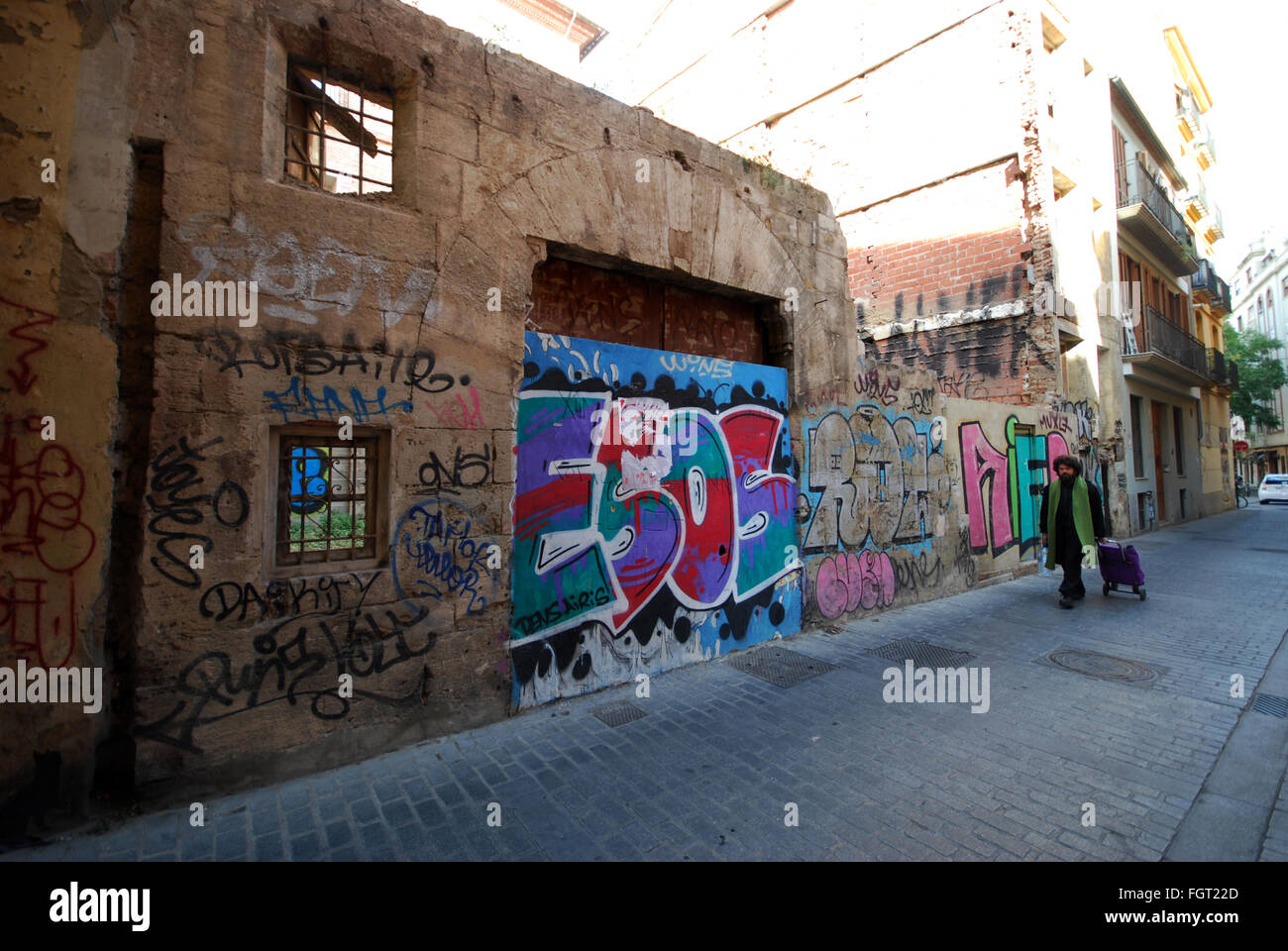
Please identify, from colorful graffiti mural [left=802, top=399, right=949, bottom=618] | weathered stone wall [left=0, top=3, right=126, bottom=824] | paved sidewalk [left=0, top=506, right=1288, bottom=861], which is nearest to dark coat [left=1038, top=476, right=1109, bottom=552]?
colorful graffiti mural [left=802, top=399, right=949, bottom=618]

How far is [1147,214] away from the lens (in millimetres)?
15133

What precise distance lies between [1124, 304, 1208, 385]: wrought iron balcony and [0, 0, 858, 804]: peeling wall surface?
1606 cm

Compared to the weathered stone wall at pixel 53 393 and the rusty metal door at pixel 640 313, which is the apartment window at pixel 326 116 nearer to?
the weathered stone wall at pixel 53 393

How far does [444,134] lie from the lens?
3.77 meters

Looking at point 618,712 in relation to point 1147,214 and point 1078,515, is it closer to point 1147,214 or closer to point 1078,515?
point 1078,515

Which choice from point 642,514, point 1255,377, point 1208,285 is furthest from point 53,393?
point 1255,377

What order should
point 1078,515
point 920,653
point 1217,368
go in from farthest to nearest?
point 1217,368 → point 1078,515 → point 920,653

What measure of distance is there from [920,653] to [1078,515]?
11.1 feet

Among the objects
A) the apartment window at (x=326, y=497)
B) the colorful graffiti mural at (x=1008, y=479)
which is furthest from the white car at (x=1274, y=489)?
the apartment window at (x=326, y=497)

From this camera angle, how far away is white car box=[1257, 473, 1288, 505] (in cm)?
2548

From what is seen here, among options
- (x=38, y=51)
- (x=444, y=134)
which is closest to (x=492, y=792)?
(x=444, y=134)

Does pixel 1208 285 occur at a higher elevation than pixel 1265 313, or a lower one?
lower

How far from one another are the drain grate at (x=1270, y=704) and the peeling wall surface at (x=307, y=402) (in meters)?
4.04
